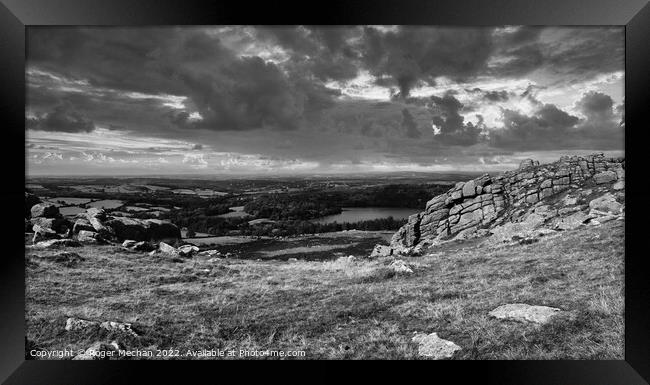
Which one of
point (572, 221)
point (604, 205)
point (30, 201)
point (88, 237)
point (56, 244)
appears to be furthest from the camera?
point (572, 221)

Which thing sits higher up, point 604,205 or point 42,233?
point 604,205

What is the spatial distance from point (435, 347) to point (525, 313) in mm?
2073

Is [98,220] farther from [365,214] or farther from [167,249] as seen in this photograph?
[365,214]

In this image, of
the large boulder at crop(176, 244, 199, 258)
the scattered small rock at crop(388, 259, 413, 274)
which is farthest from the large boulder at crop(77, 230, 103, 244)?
the scattered small rock at crop(388, 259, 413, 274)

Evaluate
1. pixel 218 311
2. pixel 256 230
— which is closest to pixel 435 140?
pixel 256 230

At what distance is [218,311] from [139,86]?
19.0ft

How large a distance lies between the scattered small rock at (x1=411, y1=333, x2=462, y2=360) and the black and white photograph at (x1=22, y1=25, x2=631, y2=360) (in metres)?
0.03

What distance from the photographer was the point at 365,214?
955cm

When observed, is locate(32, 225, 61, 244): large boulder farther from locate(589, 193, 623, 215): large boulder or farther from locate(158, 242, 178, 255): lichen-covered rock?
locate(589, 193, 623, 215): large boulder

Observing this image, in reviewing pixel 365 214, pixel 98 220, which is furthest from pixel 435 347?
pixel 98 220

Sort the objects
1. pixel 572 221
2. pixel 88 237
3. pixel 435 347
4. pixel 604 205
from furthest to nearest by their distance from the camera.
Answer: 1. pixel 572 221
2. pixel 604 205
3. pixel 88 237
4. pixel 435 347

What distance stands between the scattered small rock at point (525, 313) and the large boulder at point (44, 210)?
10.7 metres
